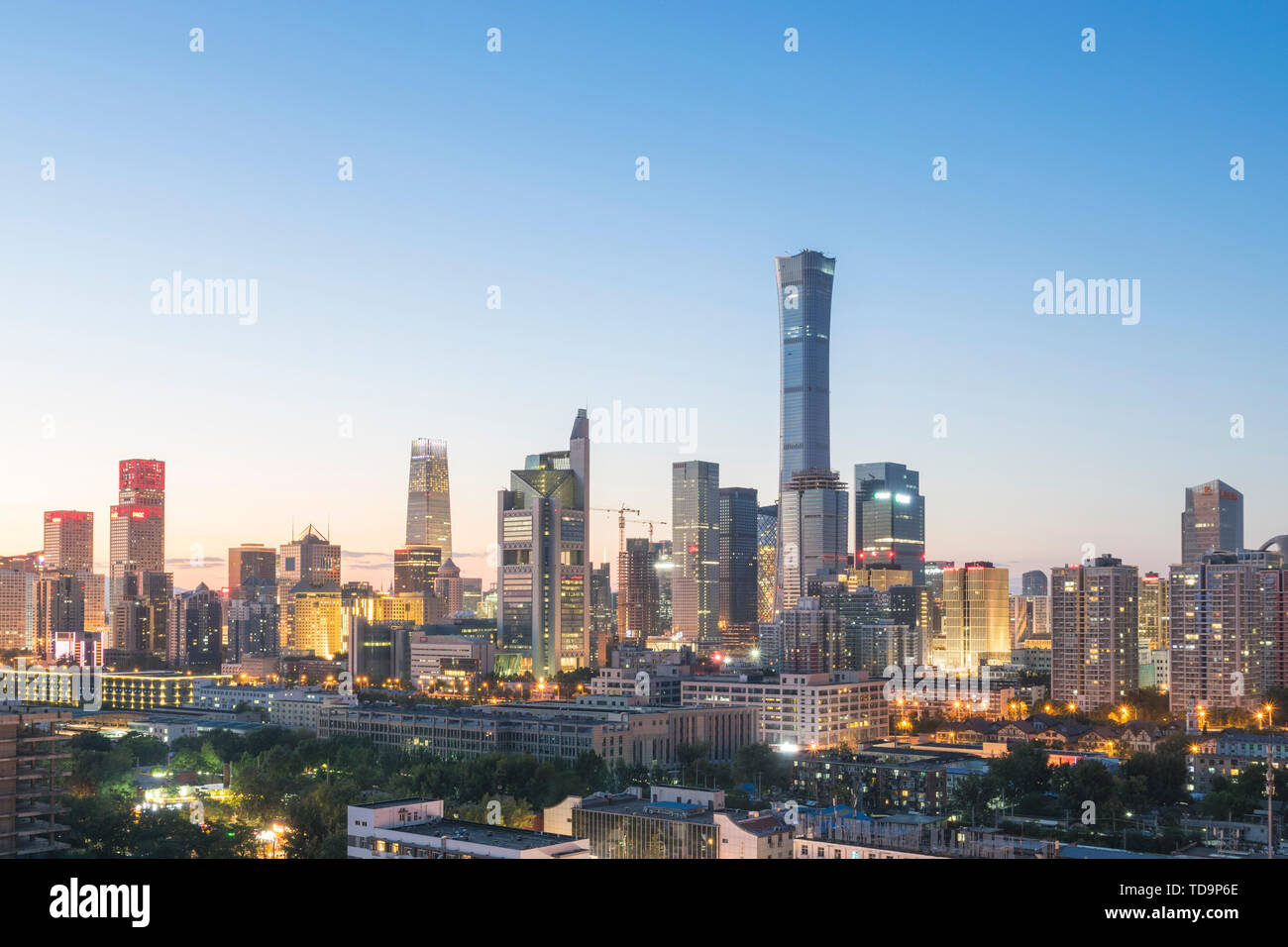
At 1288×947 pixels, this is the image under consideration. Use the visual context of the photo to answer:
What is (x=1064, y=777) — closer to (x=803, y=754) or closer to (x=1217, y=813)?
(x=1217, y=813)

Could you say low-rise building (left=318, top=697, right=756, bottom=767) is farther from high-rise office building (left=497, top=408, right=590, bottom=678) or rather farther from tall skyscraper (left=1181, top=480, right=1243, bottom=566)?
tall skyscraper (left=1181, top=480, right=1243, bottom=566)

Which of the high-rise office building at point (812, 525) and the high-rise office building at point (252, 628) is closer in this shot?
the high-rise office building at point (252, 628)

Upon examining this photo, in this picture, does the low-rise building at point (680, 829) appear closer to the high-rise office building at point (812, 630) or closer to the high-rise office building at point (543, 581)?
the high-rise office building at point (812, 630)

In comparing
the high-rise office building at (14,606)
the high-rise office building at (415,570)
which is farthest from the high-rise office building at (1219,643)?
the high-rise office building at (14,606)

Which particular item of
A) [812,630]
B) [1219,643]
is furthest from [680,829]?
[812,630]

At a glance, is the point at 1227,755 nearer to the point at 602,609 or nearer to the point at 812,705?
the point at 812,705
